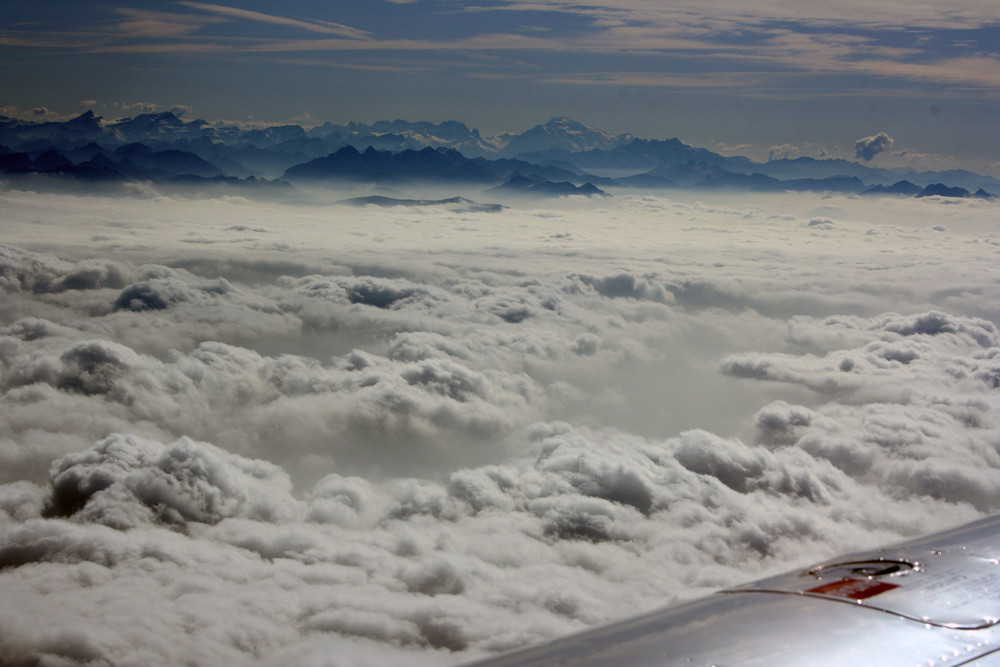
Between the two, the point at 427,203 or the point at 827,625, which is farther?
the point at 427,203

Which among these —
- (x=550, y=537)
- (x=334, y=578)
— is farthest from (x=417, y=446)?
(x=334, y=578)

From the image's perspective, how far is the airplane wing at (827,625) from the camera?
11.5 feet

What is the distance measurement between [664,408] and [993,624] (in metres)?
113

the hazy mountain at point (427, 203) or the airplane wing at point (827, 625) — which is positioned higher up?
the airplane wing at point (827, 625)

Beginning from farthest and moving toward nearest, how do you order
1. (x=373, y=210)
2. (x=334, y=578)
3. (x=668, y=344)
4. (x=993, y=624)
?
(x=373, y=210)
(x=668, y=344)
(x=334, y=578)
(x=993, y=624)

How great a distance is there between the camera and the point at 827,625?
3.88 meters

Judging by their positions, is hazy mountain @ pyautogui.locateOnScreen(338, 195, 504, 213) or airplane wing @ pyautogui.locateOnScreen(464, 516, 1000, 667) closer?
airplane wing @ pyautogui.locateOnScreen(464, 516, 1000, 667)

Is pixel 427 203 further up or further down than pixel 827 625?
further down

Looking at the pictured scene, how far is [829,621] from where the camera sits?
12.9ft

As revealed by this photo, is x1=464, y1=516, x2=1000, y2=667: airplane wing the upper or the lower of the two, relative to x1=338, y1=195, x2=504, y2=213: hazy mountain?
upper

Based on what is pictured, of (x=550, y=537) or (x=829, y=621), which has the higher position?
(x=829, y=621)

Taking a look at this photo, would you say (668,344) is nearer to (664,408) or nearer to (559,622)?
(664,408)

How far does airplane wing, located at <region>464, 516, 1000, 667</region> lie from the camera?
349 centimetres

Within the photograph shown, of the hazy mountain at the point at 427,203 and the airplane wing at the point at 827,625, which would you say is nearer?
the airplane wing at the point at 827,625
